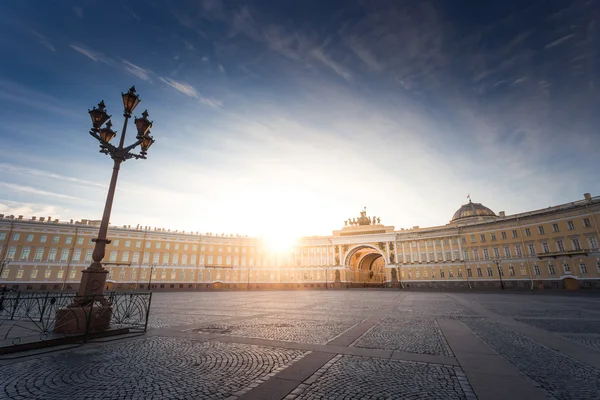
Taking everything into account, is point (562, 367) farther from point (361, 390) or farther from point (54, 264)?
point (54, 264)

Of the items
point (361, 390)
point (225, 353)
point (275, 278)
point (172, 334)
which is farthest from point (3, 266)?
point (361, 390)

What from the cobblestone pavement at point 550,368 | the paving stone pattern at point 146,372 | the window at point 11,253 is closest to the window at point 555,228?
the cobblestone pavement at point 550,368

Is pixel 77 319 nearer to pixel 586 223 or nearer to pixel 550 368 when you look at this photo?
pixel 550 368

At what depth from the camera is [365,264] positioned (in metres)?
91.4

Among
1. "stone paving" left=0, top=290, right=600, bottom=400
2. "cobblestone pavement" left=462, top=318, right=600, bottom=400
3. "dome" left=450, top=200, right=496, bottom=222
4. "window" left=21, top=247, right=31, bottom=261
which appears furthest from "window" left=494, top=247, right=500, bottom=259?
"window" left=21, top=247, right=31, bottom=261

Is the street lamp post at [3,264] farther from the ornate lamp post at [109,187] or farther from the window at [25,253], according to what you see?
the ornate lamp post at [109,187]

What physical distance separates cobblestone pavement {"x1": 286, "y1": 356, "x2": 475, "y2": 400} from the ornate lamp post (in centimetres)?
713

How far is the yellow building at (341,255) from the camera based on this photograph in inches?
1799

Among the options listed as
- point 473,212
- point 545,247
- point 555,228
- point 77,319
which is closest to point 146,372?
point 77,319

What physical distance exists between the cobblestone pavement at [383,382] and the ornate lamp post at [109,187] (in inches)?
281

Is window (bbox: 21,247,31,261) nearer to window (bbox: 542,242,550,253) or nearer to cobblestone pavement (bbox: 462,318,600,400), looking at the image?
cobblestone pavement (bbox: 462,318,600,400)

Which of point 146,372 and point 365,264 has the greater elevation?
point 365,264

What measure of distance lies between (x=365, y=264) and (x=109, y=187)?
8937 cm

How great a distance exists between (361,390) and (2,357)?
7.85m
